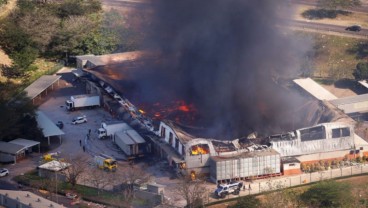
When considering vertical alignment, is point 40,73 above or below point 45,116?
above

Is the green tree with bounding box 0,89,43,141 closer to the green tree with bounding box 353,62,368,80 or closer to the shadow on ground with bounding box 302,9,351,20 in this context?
the green tree with bounding box 353,62,368,80

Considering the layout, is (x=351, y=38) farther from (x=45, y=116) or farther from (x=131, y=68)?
(x=45, y=116)

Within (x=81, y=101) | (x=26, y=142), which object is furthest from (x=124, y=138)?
(x=81, y=101)

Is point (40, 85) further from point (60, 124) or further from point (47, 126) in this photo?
point (47, 126)

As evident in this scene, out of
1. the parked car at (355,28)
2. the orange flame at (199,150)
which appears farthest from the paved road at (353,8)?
the orange flame at (199,150)

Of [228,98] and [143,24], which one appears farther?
[143,24]

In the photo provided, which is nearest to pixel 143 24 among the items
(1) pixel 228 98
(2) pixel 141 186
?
(1) pixel 228 98

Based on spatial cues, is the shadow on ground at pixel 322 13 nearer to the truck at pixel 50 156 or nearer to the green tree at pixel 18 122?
the green tree at pixel 18 122

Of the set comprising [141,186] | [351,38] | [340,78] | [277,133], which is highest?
[351,38]
